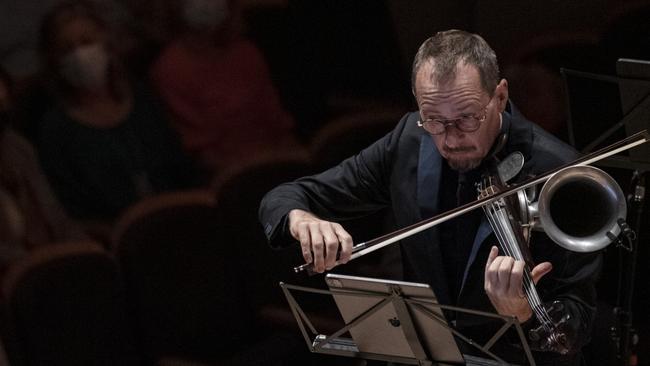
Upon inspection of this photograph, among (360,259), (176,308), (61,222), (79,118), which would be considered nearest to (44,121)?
(79,118)

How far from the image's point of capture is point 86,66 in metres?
3.29

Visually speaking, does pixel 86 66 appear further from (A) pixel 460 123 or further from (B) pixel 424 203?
(A) pixel 460 123

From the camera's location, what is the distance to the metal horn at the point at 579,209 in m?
2.29

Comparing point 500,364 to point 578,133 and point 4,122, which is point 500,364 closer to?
point 578,133

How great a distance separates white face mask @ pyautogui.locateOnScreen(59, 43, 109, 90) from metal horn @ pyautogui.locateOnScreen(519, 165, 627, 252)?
1536mm

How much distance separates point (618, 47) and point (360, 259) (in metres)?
1.14

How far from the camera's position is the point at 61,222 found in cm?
334

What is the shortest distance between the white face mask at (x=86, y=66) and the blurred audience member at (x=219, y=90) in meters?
0.17

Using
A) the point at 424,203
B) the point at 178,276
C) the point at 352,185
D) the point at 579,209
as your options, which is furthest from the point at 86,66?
the point at 579,209

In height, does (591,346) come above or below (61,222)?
below

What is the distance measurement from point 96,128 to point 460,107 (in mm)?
1393

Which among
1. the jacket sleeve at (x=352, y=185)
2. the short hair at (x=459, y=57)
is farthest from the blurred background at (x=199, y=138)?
the short hair at (x=459, y=57)

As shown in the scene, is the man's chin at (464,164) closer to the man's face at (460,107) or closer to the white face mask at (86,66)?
the man's face at (460,107)

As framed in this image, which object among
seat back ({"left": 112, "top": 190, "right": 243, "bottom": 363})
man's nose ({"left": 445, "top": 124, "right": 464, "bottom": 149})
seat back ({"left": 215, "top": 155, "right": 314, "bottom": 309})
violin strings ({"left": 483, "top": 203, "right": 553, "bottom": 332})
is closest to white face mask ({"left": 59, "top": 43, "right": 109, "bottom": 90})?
seat back ({"left": 112, "top": 190, "right": 243, "bottom": 363})
